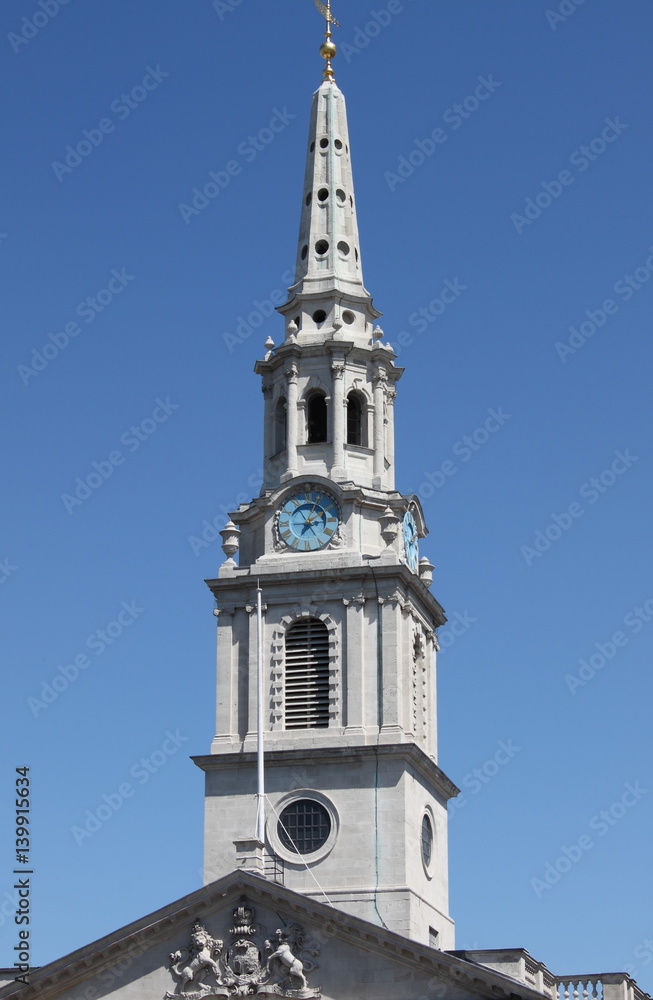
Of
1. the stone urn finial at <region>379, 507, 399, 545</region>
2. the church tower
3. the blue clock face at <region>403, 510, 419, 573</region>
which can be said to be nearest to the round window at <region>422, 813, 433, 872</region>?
the church tower

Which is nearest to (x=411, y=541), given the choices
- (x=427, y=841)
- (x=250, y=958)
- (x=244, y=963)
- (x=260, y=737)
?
(x=260, y=737)

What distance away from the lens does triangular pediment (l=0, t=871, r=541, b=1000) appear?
211 feet

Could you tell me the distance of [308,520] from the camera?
3056 inches

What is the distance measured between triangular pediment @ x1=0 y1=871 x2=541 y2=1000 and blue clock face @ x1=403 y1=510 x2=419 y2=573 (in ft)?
55.2

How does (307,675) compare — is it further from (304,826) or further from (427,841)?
(427,841)

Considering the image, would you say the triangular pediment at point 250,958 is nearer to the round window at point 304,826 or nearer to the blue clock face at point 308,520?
the round window at point 304,826

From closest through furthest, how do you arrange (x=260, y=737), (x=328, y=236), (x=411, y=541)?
(x=260, y=737) < (x=411, y=541) < (x=328, y=236)

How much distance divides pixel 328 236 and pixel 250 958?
1196 inches

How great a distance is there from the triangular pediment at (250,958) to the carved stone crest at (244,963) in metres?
0.03

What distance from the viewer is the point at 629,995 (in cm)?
6394

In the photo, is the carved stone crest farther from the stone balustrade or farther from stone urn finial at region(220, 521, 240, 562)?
stone urn finial at region(220, 521, 240, 562)

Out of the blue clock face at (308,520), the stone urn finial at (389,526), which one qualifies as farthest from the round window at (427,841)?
the blue clock face at (308,520)

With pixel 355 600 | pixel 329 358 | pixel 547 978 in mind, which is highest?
pixel 329 358

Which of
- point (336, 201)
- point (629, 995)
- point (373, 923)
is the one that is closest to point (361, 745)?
point (373, 923)
